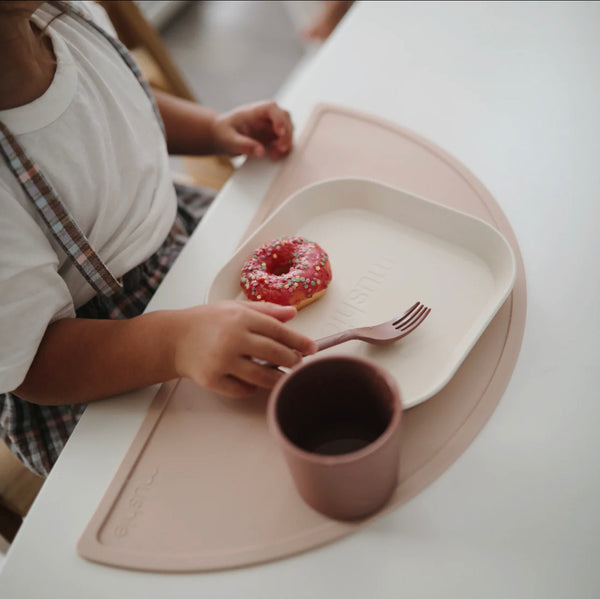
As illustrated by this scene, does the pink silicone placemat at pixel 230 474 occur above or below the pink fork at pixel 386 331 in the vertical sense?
below

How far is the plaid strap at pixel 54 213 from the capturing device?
668mm

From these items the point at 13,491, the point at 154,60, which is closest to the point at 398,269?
the point at 13,491

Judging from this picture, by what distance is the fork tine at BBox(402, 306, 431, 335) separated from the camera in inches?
25.3

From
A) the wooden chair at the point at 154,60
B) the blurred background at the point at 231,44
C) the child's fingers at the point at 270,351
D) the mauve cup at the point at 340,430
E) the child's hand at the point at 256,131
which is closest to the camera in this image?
the mauve cup at the point at 340,430

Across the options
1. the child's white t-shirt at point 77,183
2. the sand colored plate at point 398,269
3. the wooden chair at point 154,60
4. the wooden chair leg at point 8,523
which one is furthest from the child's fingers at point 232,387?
the wooden chair at point 154,60

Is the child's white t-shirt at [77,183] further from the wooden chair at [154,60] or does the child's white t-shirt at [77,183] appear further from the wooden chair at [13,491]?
the wooden chair at [154,60]

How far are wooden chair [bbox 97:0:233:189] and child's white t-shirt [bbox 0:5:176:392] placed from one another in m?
0.46

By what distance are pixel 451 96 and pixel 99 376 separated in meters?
0.65

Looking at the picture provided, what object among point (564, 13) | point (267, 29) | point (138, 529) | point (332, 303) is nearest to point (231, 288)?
point (332, 303)

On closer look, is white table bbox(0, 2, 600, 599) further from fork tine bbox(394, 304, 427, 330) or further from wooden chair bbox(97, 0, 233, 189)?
wooden chair bbox(97, 0, 233, 189)

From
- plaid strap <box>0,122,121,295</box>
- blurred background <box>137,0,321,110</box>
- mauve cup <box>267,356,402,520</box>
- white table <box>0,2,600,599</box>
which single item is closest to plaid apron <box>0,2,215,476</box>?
plaid strap <box>0,122,121,295</box>

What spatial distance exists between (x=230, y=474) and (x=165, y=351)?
0.49 feet

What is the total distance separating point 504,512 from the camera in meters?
0.54

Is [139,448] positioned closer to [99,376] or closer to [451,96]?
[99,376]
